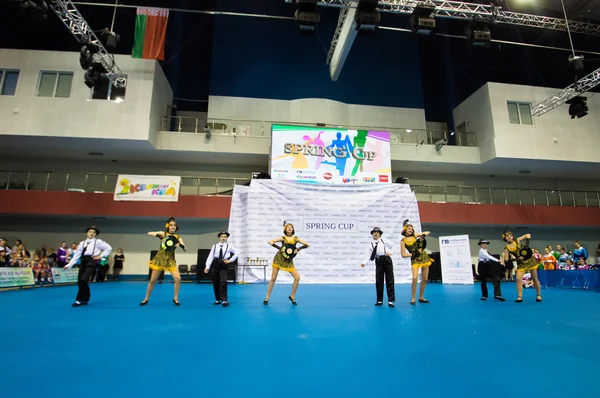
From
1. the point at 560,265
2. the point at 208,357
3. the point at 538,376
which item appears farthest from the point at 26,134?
the point at 560,265

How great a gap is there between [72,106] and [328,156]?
44.8 ft

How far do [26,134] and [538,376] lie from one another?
2186cm

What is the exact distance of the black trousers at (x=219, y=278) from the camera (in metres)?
7.51

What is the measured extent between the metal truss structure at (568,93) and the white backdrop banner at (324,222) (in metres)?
10.1

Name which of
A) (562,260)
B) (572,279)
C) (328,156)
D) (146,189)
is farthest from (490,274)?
(146,189)

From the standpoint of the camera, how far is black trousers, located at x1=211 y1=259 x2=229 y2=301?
751 cm

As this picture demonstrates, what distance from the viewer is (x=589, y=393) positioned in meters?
2.48

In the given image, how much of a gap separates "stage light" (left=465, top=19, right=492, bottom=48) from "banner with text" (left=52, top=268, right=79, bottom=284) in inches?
711

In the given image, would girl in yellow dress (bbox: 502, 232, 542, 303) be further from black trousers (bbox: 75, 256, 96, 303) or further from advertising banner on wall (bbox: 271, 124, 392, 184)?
advertising banner on wall (bbox: 271, 124, 392, 184)

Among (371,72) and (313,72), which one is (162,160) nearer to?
(313,72)

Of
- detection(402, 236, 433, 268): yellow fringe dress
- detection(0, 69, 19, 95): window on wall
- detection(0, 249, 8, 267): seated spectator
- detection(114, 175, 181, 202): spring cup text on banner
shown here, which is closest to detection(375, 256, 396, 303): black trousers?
detection(402, 236, 433, 268): yellow fringe dress

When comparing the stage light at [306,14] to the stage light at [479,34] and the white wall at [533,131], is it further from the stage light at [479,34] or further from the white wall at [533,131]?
the white wall at [533,131]

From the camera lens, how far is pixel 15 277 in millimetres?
11484

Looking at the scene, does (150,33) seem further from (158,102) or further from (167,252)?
(167,252)
